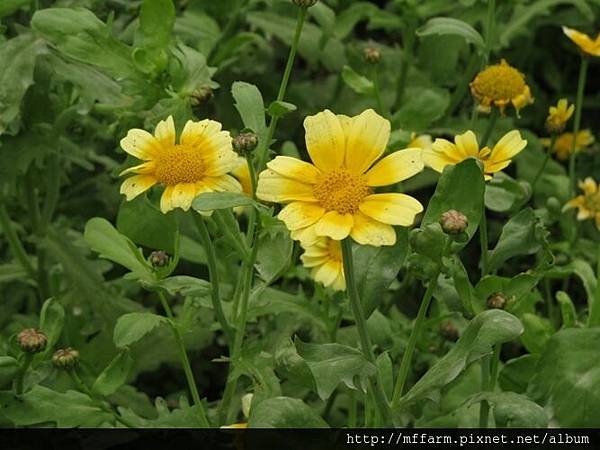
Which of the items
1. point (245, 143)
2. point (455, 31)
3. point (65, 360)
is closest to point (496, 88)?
point (455, 31)

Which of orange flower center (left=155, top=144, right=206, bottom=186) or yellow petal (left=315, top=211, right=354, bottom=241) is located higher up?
yellow petal (left=315, top=211, right=354, bottom=241)

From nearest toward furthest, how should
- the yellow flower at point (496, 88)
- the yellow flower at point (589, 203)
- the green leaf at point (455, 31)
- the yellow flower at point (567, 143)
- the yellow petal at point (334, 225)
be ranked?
the yellow petal at point (334, 225)
the yellow flower at point (496, 88)
the green leaf at point (455, 31)
the yellow flower at point (589, 203)
the yellow flower at point (567, 143)

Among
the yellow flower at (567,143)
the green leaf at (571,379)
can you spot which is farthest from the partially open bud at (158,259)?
the yellow flower at (567,143)

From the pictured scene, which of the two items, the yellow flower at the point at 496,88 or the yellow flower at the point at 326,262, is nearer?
the yellow flower at the point at 326,262

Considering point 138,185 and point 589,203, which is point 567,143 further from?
point 138,185

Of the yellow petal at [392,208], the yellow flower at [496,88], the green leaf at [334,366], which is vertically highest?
the yellow petal at [392,208]

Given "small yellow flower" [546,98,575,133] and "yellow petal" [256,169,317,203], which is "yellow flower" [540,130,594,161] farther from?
"yellow petal" [256,169,317,203]

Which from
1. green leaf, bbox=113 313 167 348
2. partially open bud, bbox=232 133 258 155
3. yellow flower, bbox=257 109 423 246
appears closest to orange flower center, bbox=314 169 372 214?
yellow flower, bbox=257 109 423 246

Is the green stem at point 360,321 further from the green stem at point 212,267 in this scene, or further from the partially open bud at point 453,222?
the green stem at point 212,267
